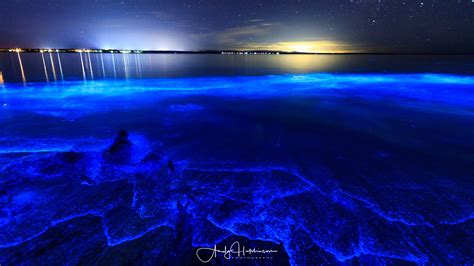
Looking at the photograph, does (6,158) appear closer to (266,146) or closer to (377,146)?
(266,146)

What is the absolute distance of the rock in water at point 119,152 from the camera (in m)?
6.44

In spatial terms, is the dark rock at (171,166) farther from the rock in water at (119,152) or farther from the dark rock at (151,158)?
the rock in water at (119,152)

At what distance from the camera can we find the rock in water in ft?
21.1

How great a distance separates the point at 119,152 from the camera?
22.1 feet

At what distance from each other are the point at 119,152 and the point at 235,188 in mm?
3423

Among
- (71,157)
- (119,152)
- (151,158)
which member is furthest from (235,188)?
(71,157)

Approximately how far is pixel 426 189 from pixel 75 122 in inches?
440

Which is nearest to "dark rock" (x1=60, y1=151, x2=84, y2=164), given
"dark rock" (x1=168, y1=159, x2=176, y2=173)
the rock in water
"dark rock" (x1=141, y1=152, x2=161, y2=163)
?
the rock in water

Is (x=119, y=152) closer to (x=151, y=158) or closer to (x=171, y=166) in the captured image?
(x=151, y=158)

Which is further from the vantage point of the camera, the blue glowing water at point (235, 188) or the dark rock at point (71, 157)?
the dark rock at point (71, 157)

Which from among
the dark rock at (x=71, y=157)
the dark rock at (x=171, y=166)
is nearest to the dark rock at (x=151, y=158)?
the dark rock at (x=171, y=166)

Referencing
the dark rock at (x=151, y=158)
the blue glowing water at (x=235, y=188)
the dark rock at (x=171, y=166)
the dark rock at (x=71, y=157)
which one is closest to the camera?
the blue glowing water at (x=235, y=188)

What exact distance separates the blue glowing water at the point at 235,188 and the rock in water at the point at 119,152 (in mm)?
48

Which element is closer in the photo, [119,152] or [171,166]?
[171,166]
